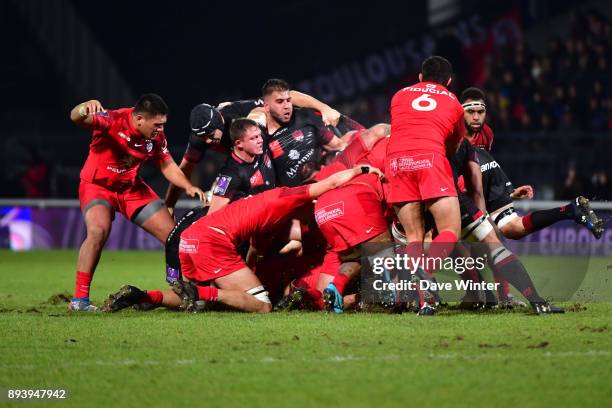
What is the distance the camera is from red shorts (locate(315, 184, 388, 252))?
8.67 m

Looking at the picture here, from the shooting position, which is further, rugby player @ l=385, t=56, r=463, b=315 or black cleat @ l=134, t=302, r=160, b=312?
black cleat @ l=134, t=302, r=160, b=312

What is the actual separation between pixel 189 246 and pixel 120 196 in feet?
4.78

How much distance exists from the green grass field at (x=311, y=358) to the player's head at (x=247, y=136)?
72.9 inches

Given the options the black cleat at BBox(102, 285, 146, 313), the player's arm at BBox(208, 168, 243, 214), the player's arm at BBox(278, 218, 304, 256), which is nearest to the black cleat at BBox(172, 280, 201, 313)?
the black cleat at BBox(102, 285, 146, 313)

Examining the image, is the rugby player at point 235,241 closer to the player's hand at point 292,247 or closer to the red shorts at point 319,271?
the red shorts at point 319,271

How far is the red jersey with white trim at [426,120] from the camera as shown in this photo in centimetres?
821

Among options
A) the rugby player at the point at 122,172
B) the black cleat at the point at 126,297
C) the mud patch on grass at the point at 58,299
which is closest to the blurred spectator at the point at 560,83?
the rugby player at the point at 122,172

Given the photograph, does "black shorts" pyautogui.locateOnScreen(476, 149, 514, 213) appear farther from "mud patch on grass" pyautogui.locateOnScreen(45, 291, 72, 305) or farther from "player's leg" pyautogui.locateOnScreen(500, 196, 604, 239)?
"mud patch on grass" pyautogui.locateOnScreen(45, 291, 72, 305)

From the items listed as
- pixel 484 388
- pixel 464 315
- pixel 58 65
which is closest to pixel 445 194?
pixel 464 315

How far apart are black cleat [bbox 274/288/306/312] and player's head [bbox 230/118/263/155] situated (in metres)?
1.53

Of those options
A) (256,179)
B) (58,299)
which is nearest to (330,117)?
(256,179)

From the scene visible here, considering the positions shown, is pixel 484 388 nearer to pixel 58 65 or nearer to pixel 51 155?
pixel 51 155

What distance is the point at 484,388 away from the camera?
208 inches

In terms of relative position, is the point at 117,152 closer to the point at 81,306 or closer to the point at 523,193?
the point at 81,306
